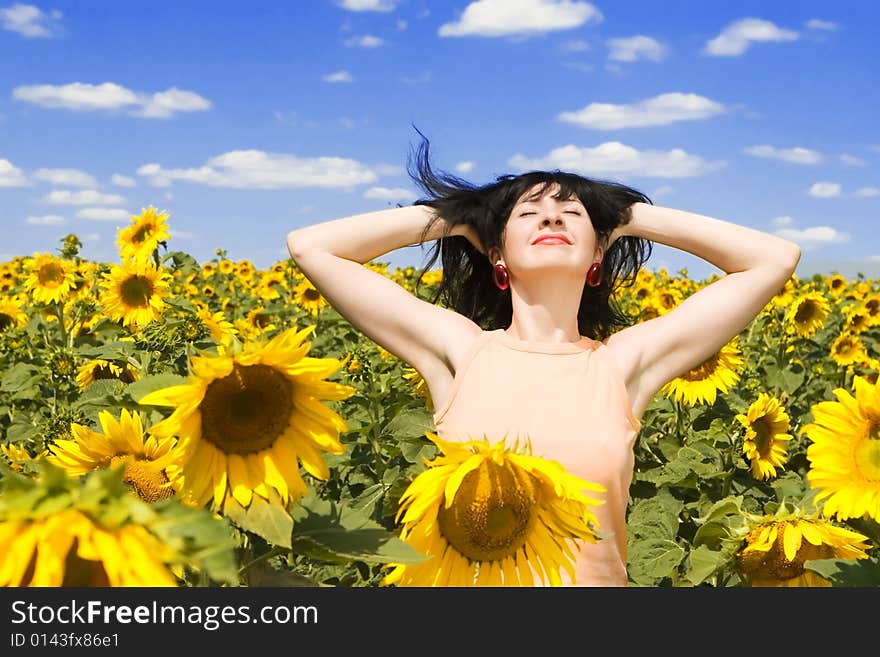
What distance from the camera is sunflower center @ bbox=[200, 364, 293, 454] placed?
162 cm

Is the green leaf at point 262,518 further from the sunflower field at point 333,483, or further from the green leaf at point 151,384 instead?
the green leaf at point 151,384

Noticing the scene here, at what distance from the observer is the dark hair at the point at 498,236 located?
3057mm

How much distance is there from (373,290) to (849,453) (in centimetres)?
138

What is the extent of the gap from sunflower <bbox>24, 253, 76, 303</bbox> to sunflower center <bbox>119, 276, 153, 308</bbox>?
1.86 meters

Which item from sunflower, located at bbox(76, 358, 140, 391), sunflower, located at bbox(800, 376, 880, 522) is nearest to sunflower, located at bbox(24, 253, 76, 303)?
sunflower, located at bbox(76, 358, 140, 391)

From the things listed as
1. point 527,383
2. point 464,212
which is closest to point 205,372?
point 527,383

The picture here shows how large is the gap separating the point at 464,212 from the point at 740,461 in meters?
2.25

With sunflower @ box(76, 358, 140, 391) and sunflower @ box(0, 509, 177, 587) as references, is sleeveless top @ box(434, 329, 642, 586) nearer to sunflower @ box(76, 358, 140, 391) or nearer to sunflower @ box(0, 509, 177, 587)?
sunflower @ box(0, 509, 177, 587)

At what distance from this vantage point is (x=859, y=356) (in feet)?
28.1

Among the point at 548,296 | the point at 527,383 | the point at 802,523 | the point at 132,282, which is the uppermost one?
the point at 132,282

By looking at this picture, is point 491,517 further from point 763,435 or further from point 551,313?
point 763,435

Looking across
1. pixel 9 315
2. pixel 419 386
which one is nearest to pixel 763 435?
pixel 419 386

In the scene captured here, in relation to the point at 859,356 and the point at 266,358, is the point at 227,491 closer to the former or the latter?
the point at 266,358

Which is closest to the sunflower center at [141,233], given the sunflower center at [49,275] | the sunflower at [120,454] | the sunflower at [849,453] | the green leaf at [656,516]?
the sunflower center at [49,275]
